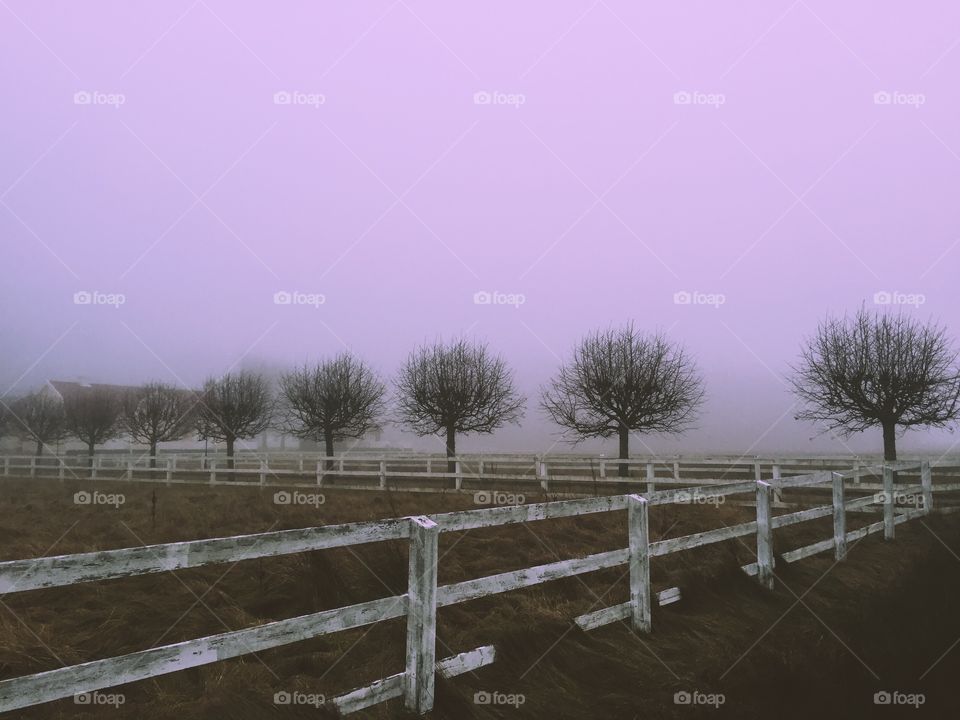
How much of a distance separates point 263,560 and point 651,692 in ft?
13.7

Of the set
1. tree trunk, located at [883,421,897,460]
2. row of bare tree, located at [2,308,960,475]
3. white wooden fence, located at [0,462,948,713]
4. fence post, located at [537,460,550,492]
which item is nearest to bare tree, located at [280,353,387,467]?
row of bare tree, located at [2,308,960,475]

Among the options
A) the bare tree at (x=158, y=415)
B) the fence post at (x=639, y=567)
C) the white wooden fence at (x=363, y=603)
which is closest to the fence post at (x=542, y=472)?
the white wooden fence at (x=363, y=603)

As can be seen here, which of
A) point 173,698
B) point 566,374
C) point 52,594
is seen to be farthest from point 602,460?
point 173,698

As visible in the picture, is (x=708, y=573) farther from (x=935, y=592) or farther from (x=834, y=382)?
(x=834, y=382)

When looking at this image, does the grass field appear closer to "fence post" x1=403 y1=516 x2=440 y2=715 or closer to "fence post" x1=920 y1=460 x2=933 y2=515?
"fence post" x1=403 y1=516 x2=440 y2=715

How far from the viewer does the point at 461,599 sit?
4094mm

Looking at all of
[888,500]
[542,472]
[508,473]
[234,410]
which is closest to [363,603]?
[888,500]

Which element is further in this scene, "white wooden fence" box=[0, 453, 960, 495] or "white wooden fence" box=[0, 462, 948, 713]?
"white wooden fence" box=[0, 453, 960, 495]

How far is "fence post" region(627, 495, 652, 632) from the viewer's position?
5.55 m

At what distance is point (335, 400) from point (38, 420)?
30535mm

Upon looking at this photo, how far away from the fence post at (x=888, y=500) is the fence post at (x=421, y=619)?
968 centimetres

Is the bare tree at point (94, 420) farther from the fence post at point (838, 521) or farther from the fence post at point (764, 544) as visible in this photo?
the fence post at point (764, 544)

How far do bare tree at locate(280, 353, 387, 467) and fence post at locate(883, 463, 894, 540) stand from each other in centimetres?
2610

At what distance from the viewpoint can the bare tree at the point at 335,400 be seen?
111ft
